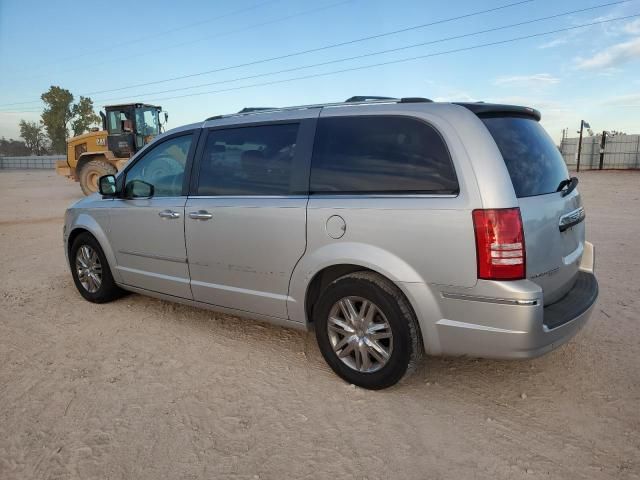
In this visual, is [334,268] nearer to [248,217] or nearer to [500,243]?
[248,217]

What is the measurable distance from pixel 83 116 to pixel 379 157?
77.5 m

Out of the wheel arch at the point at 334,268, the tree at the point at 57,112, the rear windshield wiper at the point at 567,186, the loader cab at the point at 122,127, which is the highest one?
the tree at the point at 57,112

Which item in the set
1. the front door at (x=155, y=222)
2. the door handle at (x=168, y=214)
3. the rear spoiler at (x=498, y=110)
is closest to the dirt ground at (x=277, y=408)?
the front door at (x=155, y=222)

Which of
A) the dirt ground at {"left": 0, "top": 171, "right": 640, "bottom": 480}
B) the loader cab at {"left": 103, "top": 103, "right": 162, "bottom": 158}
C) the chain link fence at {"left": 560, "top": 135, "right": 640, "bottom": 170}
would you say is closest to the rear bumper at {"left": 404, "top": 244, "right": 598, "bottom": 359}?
the dirt ground at {"left": 0, "top": 171, "right": 640, "bottom": 480}

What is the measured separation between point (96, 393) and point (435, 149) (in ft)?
8.51

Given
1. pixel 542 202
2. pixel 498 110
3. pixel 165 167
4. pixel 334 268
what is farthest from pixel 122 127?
pixel 542 202

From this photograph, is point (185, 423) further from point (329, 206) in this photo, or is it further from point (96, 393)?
point (329, 206)

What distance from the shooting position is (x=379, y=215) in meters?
2.86

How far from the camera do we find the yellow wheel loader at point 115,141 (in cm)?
1590

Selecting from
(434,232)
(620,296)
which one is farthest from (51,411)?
(620,296)

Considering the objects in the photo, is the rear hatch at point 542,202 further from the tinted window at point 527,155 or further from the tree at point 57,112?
the tree at point 57,112

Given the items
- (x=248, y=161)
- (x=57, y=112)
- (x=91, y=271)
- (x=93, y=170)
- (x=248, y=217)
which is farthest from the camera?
(x=57, y=112)

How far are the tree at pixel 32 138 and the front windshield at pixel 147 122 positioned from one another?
8324 centimetres

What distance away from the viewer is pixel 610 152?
2847cm
